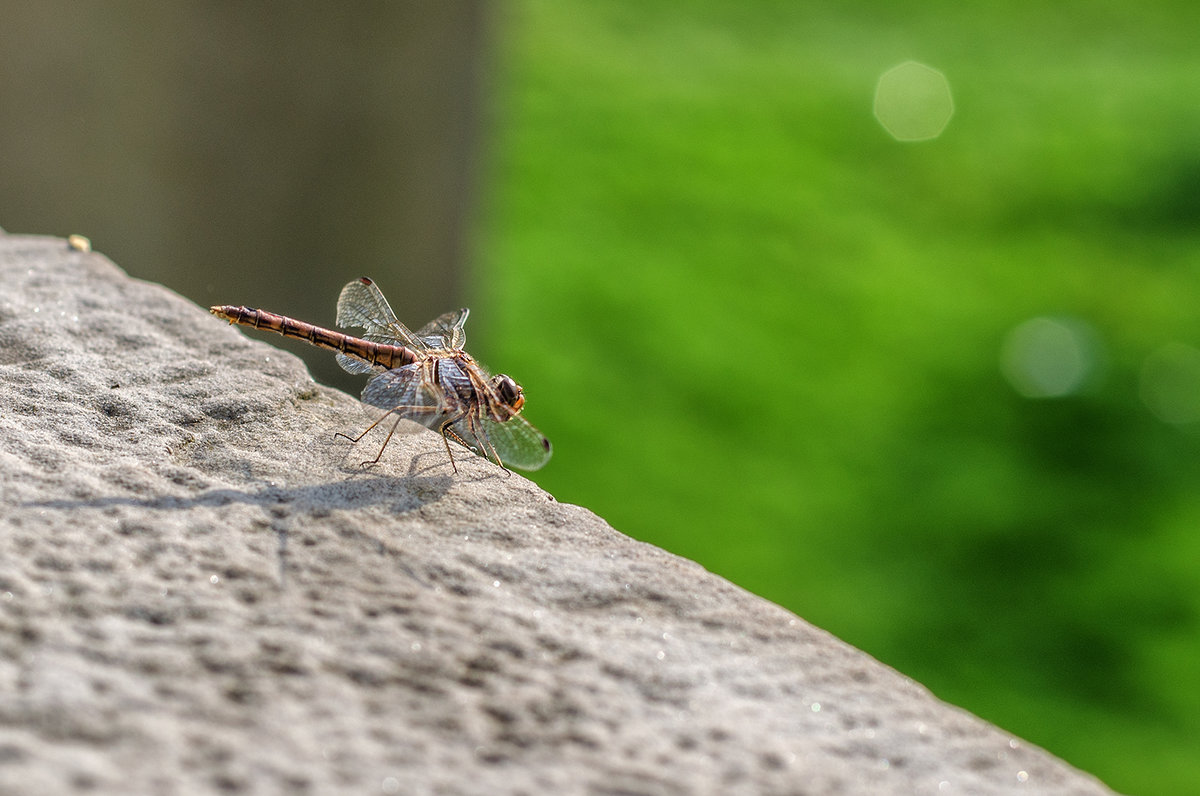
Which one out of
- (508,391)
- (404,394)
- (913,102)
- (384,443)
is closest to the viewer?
(384,443)

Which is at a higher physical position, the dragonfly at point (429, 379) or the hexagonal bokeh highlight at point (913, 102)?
the hexagonal bokeh highlight at point (913, 102)

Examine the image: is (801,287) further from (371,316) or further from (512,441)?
(512,441)

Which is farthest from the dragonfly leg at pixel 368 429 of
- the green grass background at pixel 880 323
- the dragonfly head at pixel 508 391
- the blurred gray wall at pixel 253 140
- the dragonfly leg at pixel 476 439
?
the green grass background at pixel 880 323

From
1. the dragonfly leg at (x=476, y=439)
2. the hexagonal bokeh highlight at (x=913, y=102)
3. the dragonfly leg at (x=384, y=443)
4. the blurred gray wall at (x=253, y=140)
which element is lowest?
the dragonfly leg at (x=384, y=443)

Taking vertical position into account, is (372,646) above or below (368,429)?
below

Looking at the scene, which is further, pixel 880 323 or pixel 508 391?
pixel 880 323

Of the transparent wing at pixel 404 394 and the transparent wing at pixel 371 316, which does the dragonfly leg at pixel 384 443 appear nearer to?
the transparent wing at pixel 404 394

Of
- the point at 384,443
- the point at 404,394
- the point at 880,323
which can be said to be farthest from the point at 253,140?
the point at 880,323

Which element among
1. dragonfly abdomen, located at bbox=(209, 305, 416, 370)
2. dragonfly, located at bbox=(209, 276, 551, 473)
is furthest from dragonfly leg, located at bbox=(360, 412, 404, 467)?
dragonfly abdomen, located at bbox=(209, 305, 416, 370)
